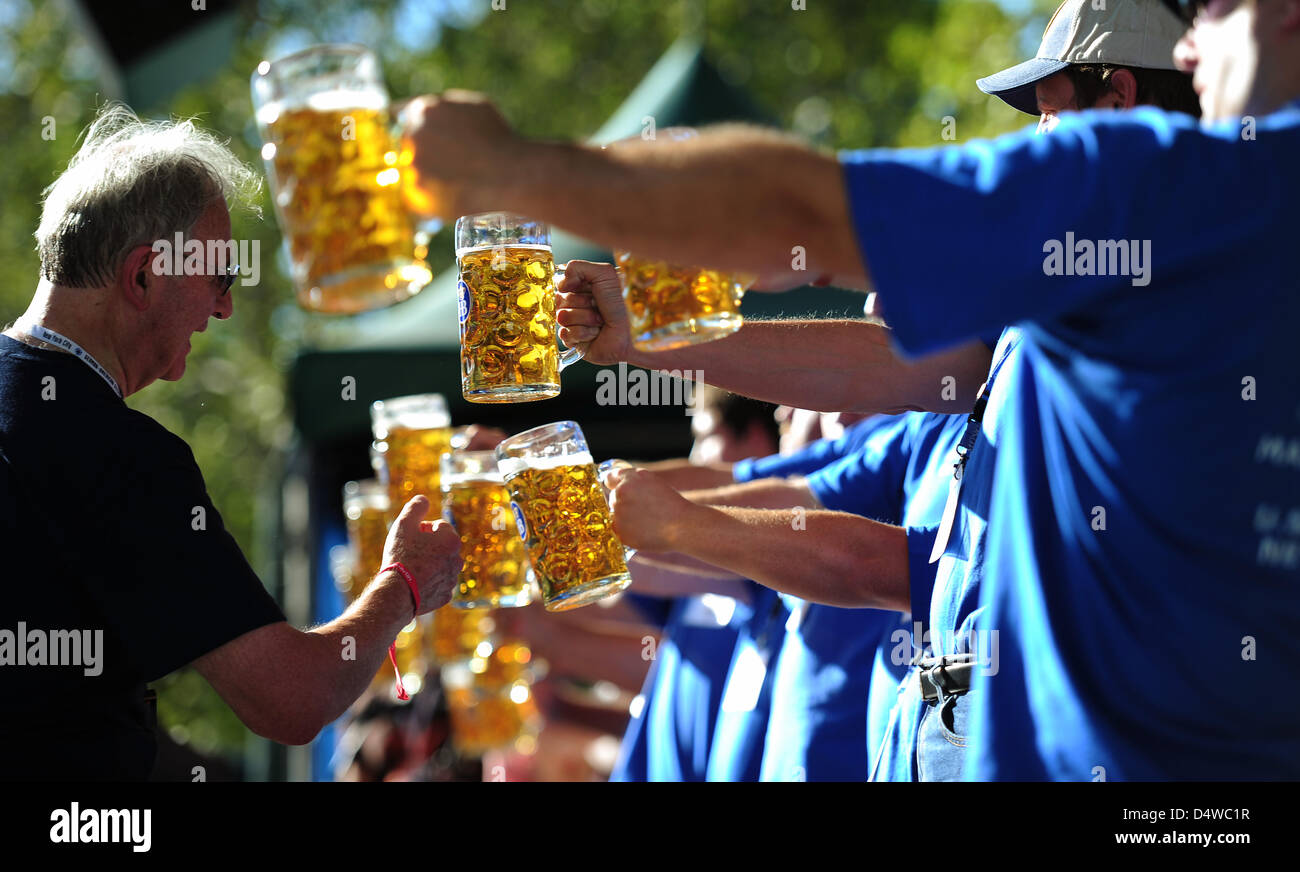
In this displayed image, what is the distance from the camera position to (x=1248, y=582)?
146 centimetres

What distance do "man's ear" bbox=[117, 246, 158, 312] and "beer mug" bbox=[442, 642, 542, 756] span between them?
2.69 metres

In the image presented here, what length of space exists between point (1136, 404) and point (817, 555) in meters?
1.07

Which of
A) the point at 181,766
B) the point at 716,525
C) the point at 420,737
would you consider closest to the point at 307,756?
the point at 420,737

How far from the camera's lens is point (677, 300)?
65.6 inches

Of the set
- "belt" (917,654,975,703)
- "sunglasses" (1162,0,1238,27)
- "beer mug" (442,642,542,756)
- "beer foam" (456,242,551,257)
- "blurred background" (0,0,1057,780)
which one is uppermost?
Result: "blurred background" (0,0,1057,780)

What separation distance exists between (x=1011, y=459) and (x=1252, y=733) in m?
0.42

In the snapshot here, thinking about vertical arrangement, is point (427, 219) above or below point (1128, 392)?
above

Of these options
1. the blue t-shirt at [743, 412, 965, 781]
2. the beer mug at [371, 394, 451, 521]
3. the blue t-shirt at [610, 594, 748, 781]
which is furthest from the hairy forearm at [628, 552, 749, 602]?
the beer mug at [371, 394, 451, 521]

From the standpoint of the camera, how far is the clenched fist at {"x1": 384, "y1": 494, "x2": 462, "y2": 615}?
2271mm

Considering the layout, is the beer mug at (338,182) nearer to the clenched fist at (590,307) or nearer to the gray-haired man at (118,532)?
Result: the gray-haired man at (118,532)

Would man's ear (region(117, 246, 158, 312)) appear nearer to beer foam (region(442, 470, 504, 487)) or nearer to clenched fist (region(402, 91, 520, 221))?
beer foam (region(442, 470, 504, 487))

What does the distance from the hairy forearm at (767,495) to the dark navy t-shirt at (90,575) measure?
1301mm
